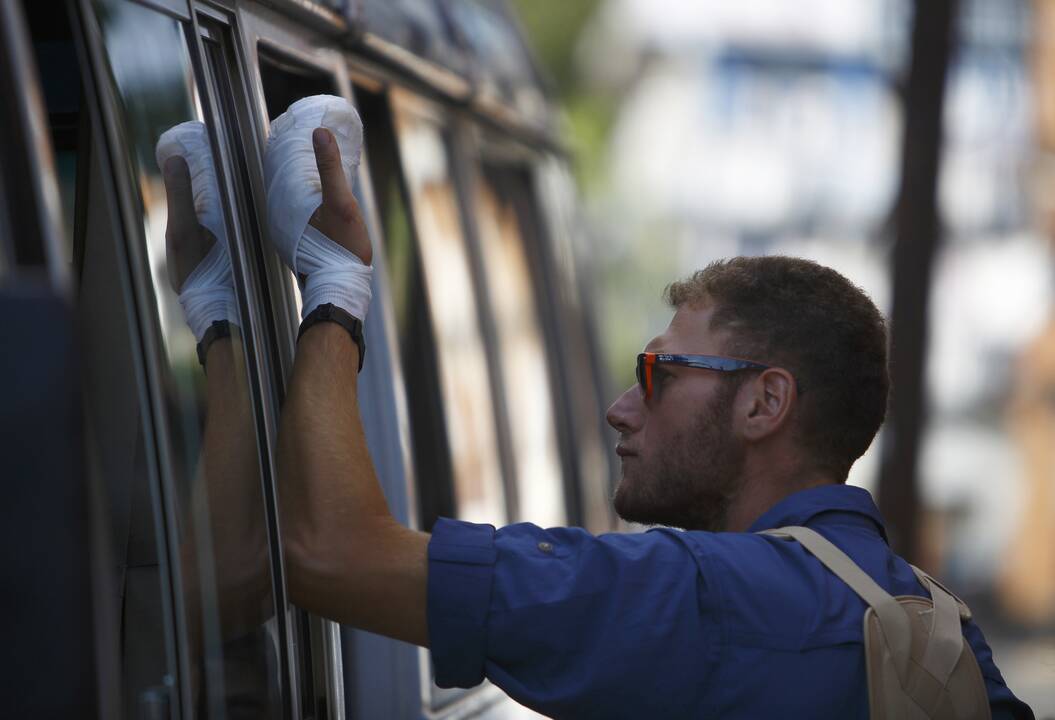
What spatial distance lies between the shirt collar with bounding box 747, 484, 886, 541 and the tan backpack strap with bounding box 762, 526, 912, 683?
0.15 metres

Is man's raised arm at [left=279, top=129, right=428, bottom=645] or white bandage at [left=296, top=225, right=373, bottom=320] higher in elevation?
white bandage at [left=296, top=225, right=373, bottom=320]

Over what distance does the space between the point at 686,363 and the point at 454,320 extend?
1156 millimetres

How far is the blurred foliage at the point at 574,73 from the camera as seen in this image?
65.4 feet

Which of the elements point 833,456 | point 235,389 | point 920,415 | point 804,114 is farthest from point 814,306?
point 804,114

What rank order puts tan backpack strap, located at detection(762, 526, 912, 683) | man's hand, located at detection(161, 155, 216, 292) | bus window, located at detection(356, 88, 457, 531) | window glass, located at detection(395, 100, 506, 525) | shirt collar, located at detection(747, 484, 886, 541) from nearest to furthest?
man's hand, located at detection(161, 155, 216, 292), tan backpack strap, located at detection(762, 526, 912, 683), shirt collar, located at detection(747, 484, 886, 541), bus window, located at detection(356, 88, 457, 531), window glass, located at detection(395, 100, 506, 525)

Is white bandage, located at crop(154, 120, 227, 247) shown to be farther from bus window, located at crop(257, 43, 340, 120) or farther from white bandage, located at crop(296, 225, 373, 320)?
bus window, located at crop(257, 43, 340, 120)

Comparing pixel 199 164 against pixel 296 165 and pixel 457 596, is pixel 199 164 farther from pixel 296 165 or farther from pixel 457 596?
pixel 457 596

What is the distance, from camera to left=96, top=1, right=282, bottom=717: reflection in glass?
212 centimetres

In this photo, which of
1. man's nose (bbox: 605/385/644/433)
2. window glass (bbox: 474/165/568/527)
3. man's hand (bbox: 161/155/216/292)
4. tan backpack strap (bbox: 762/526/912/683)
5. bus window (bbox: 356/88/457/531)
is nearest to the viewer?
man's hand (bbox: 161/155/216/292)

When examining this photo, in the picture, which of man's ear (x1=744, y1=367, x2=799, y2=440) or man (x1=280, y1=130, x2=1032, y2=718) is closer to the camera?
man (x1=280, y1=130, x2=1032, y2=718)

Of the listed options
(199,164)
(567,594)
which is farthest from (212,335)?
(567,594)

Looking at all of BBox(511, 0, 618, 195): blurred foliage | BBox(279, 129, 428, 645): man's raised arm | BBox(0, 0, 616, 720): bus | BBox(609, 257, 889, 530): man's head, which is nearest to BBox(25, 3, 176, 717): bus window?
BBox(0, 0, 616, 720): bus

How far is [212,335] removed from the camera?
2283 millimetres

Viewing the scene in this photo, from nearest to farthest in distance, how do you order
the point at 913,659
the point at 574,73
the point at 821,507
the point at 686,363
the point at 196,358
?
the point at 196,358, the point at 913,659, the point at 821,507, the point at 686,363, the point at 574,73
